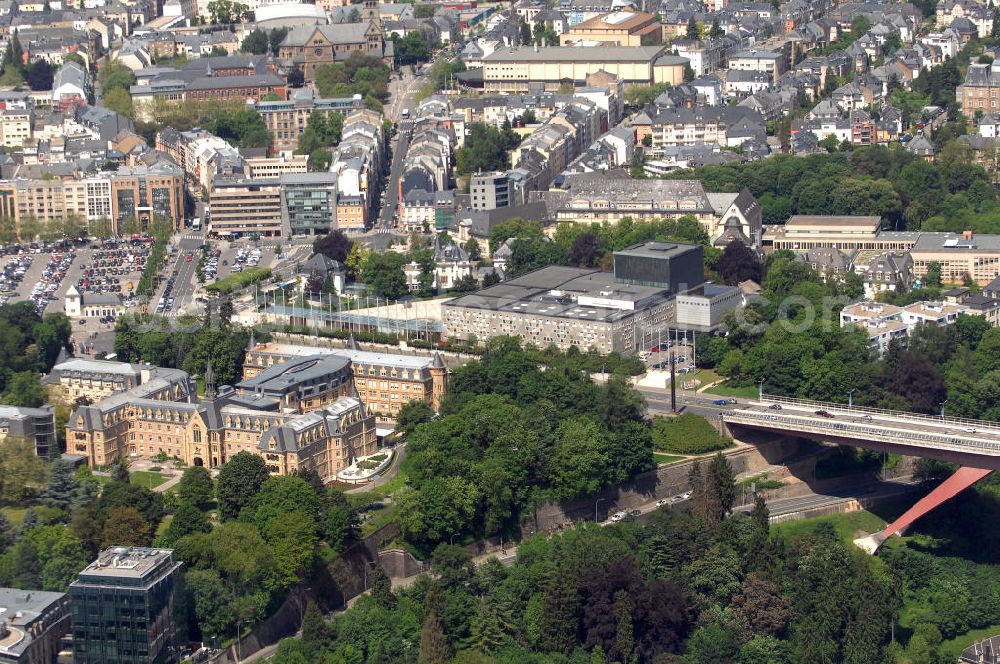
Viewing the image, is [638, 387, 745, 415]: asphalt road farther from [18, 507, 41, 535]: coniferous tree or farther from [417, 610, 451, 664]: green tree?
[18, 507, 41, 535]: coniferous tree

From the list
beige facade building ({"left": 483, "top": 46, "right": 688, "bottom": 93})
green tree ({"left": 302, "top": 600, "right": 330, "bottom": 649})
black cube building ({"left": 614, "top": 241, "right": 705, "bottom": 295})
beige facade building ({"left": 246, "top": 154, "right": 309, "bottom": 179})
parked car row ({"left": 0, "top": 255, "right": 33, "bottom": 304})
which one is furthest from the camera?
beige facade building ({"left": 483, "top": 46, "right": 688, "bottom": 93})

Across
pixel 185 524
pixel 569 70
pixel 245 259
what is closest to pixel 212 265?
pixel 245 259

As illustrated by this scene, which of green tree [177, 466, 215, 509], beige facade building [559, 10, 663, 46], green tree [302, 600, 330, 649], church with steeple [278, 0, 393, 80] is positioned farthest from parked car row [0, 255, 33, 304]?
beige facade building [559, 10, 663, 46]

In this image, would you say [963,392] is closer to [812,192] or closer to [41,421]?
[812,192]

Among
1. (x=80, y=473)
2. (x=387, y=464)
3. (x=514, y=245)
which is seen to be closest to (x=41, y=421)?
(x=80, y=473)

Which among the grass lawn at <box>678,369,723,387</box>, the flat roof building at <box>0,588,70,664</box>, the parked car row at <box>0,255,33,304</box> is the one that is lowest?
the flat roof building at <box>0,588,70,664</box>

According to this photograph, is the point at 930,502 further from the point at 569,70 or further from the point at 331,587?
the point at 569,70
